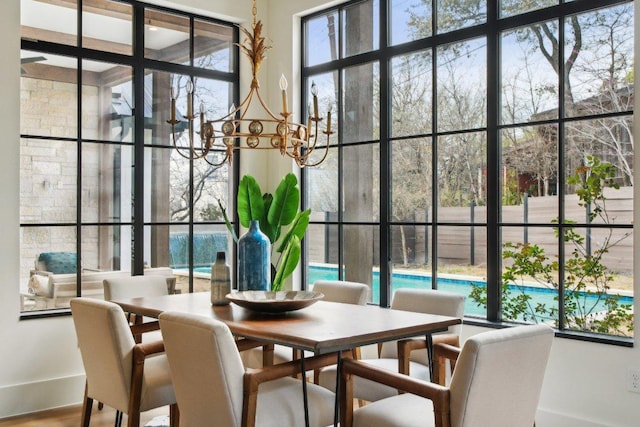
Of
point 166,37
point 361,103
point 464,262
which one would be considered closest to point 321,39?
point 361,103

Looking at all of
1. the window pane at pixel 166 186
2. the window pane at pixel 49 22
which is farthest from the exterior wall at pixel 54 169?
the window pane at pixel 166 186

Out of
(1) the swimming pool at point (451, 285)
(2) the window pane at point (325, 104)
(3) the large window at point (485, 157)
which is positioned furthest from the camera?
(2) the window pane at point (325, 104)

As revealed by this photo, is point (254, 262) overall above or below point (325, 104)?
below

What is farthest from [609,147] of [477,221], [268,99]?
[268,99]

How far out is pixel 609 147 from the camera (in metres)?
3.46

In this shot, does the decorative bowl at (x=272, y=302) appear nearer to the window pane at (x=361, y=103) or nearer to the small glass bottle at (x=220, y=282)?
the small glass bottle at (x=220, y=282)

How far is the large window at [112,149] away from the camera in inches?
172

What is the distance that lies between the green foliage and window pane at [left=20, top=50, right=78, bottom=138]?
10.5ft

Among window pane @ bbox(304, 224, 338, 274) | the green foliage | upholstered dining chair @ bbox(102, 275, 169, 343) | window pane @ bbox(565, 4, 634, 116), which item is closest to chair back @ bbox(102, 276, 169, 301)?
upholstered dining chair @ bbox(102, 275, 169, 343)

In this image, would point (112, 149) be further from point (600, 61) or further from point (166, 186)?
point (600, 61)

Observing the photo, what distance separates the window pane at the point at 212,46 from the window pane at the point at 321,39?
25.7 inches

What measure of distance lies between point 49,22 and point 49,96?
515 millimetres

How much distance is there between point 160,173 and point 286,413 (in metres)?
2.87

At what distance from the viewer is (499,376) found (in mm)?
2207
